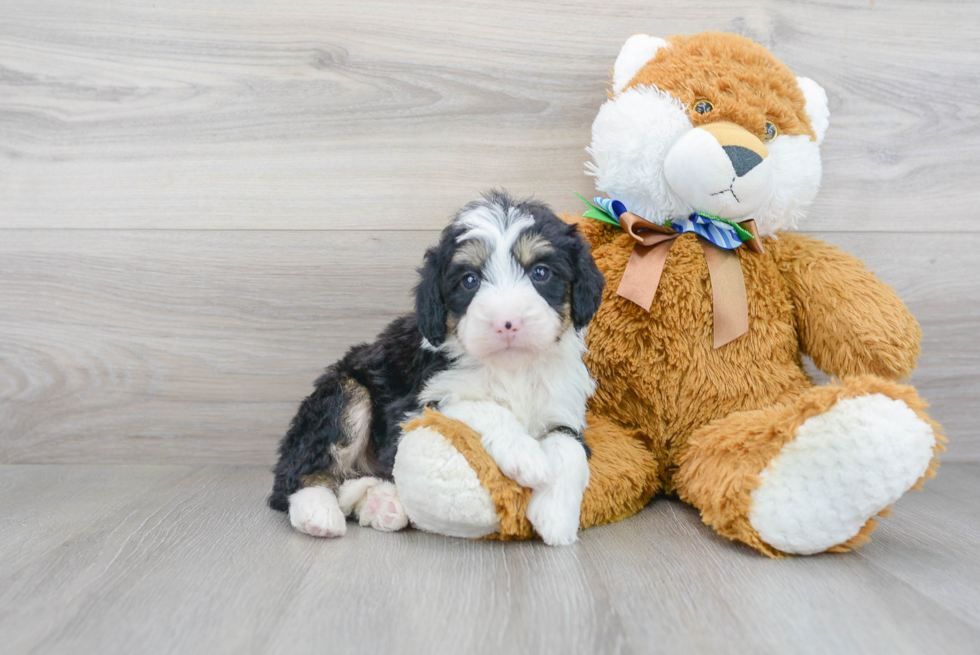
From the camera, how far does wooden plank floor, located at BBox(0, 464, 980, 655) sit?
3.34 ft

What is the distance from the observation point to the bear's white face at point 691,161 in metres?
1.49

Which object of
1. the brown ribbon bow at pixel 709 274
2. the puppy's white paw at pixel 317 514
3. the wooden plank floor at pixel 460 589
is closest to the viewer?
the wooden plank floor at pixel 460 589

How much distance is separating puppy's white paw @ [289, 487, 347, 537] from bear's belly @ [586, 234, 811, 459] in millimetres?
630

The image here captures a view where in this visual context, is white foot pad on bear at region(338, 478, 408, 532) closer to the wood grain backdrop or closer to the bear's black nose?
the wood grain backdrop

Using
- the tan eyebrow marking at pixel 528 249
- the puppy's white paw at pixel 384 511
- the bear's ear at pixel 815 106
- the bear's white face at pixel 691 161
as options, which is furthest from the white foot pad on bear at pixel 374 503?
the bear's ear at pixel 815 106

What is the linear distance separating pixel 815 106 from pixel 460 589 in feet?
4.37

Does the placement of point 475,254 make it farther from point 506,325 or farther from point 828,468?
point 828,468

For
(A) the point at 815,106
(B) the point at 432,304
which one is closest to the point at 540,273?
(B) the point at 432,304

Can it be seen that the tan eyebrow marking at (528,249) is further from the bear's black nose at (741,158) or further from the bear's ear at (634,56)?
the bear's ear at (634,56)

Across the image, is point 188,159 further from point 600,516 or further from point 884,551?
point 884,551

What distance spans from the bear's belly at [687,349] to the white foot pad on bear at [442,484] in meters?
0.45

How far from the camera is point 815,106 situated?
168 centimetres

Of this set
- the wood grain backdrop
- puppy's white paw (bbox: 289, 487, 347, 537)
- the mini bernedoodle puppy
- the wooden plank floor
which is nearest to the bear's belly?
the mini bernedoodle puppy

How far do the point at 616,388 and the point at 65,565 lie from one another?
1137 millimetres
